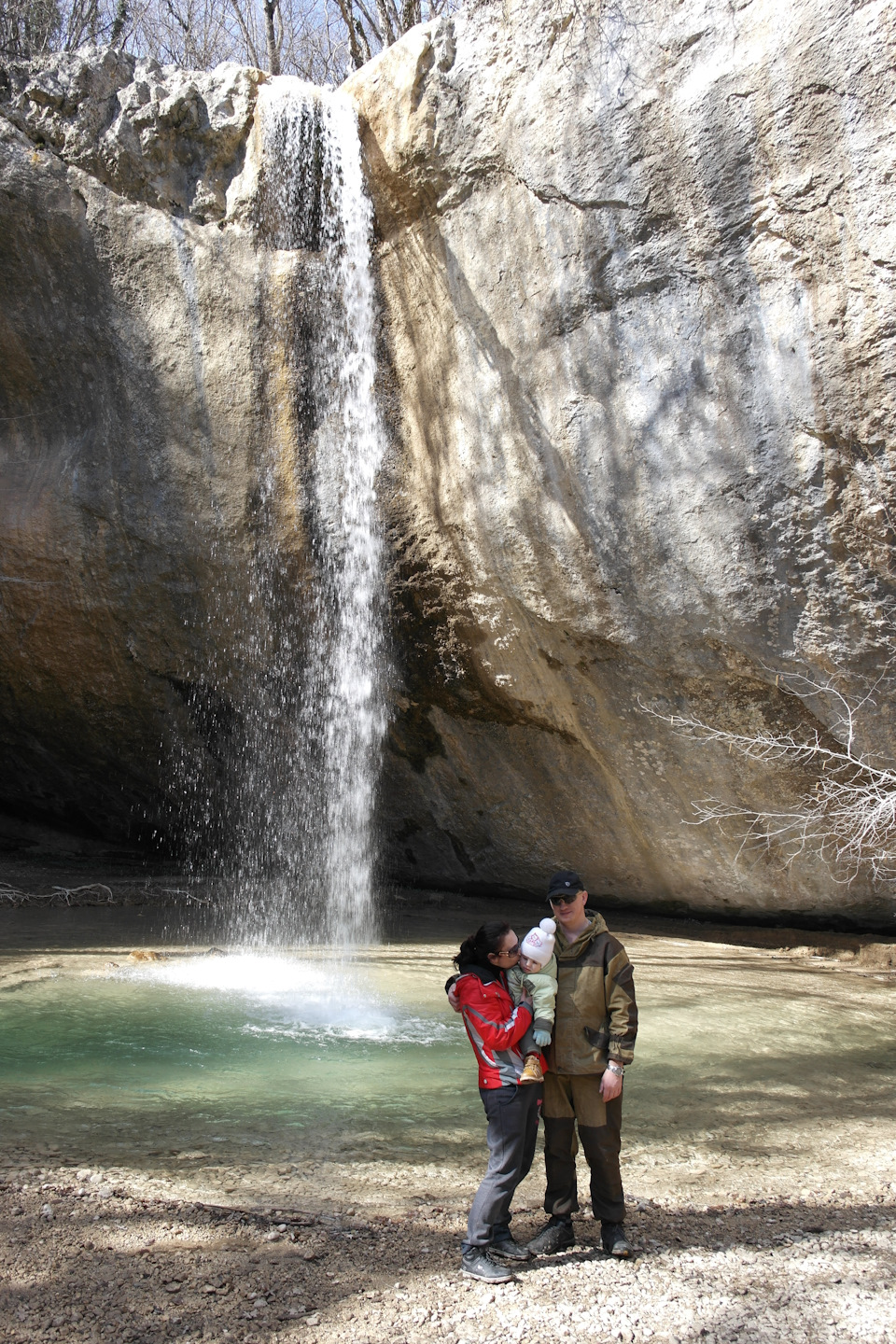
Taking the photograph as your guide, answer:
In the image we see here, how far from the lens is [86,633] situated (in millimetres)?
9438

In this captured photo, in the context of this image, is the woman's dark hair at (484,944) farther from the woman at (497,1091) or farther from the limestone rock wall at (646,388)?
the limestone rock wall at (646,388)

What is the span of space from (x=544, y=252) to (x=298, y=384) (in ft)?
8.21

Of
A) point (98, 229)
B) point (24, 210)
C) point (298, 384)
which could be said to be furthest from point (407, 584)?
point (24, 210)

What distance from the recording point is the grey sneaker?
234 cm

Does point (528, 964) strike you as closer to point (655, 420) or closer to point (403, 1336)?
point (403, 1336)

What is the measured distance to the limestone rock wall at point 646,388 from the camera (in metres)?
5.50

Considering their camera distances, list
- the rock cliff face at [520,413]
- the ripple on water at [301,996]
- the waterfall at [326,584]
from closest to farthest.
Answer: the ripple on water at [301,996], the rock cliff face at [520,413], the waterfall at [326,584]

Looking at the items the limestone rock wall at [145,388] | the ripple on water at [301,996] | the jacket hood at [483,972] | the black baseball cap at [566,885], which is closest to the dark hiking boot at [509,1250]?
the jacket hood at [483,972]

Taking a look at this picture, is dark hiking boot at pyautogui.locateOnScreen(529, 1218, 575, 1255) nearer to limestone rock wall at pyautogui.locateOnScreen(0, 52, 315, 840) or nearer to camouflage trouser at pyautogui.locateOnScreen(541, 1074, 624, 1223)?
camouflage trouser at pyautogui.locateOnScreen(541, 1074, 624, 1223)

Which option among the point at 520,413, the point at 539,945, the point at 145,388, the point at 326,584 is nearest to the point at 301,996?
Result: the point at 539,945

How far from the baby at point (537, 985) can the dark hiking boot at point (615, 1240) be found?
45 cm

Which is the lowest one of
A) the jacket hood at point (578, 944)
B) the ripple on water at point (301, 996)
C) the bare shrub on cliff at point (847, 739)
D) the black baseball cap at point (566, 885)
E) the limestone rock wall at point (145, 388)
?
the ripple on water at point (301, 996)

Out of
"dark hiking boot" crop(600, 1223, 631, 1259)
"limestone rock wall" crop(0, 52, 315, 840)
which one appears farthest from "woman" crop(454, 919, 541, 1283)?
"limestone rock wall" crop(0, 52, 315, 840)

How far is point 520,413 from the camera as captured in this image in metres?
6.90
